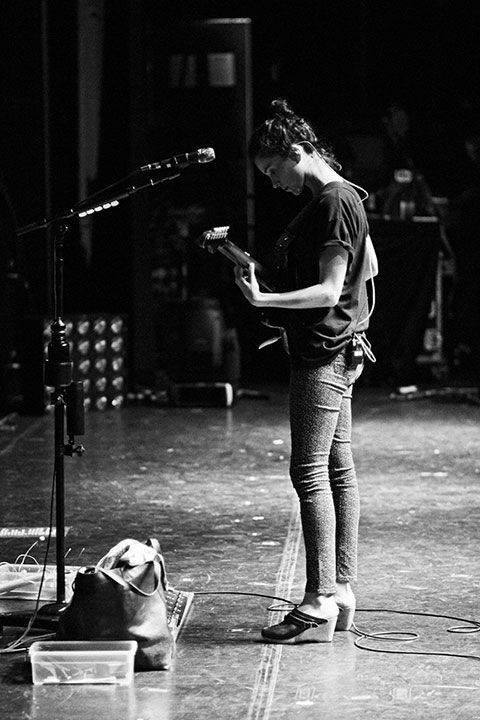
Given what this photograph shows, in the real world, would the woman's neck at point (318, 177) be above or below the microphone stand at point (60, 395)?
above

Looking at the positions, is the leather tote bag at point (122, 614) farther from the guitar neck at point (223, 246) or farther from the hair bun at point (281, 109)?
the hair bun at point (281, 109)

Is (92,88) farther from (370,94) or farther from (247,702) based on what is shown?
(247,702)

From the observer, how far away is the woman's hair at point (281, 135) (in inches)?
166

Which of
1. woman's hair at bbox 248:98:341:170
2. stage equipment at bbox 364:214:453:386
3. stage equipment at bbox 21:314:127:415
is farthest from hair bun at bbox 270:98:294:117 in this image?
stage equipment at bbox 364:214:453:386

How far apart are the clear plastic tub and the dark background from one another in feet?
19.8

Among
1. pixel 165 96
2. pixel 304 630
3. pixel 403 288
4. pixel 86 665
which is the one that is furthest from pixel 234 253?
pixel 165 96

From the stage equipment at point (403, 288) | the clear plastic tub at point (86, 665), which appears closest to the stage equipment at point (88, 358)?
the stage equipment at point (403, 288)

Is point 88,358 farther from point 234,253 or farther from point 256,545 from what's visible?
point 234,253

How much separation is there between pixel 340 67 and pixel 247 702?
35.5ft

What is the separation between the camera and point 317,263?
14.0 ft

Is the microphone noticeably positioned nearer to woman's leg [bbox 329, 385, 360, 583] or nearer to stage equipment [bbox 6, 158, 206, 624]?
stage equipment [bbox 6, 158, 206, 624]

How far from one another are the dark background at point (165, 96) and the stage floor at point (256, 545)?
5.36 feet

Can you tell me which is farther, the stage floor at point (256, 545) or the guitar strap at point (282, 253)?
the guitar strap at point (282, 253)

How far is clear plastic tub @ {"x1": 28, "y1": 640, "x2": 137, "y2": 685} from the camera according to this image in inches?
155
